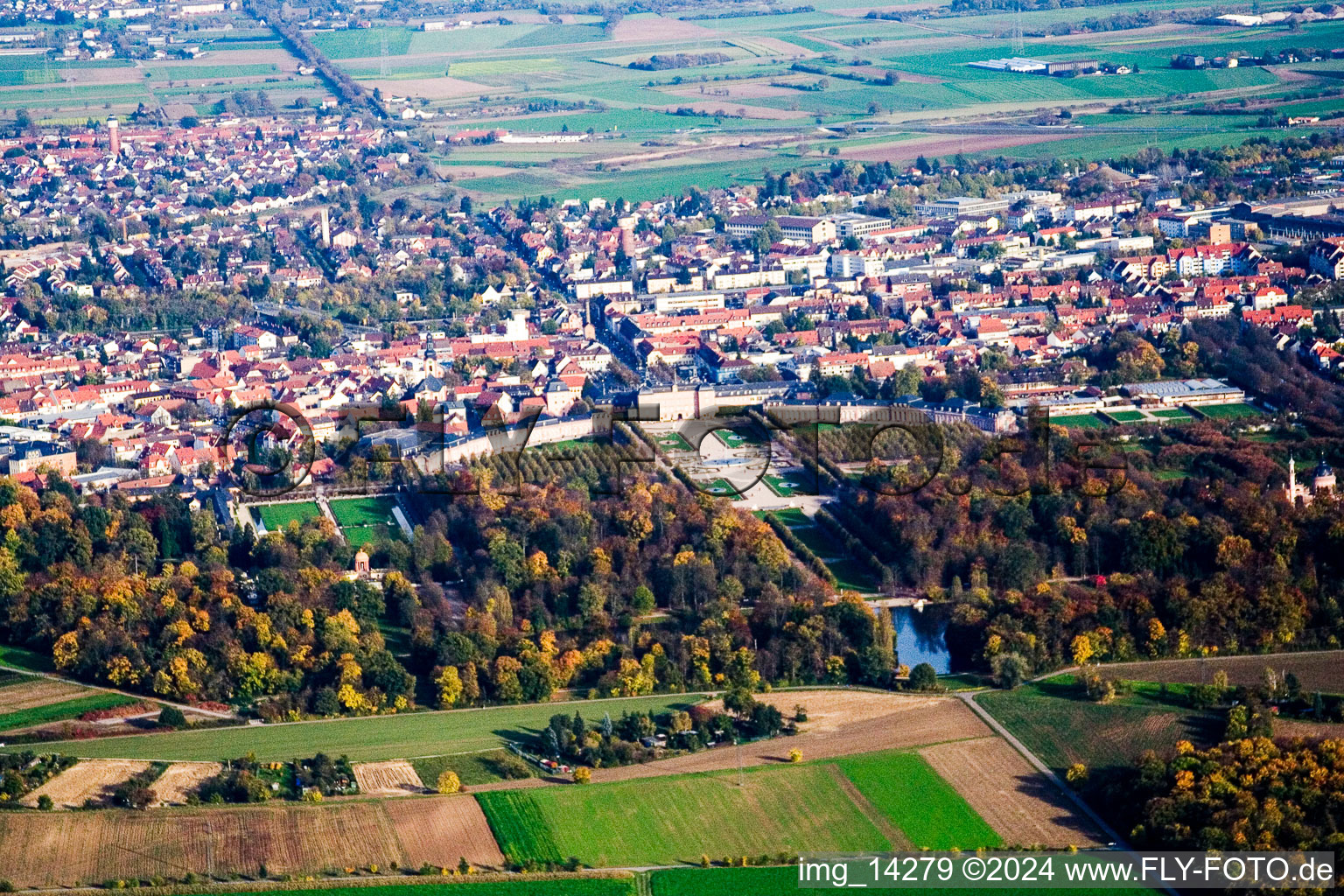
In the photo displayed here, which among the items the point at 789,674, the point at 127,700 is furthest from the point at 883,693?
the point at 127,700

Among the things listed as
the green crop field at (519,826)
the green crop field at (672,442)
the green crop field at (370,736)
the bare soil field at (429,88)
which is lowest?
the bare soil field at (429,88)

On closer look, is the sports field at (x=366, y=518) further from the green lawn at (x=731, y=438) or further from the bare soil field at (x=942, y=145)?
the bare soil field at (x=942, y=145)

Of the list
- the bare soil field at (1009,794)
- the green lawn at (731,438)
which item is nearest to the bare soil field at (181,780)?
the bare soil field at (1009,794)

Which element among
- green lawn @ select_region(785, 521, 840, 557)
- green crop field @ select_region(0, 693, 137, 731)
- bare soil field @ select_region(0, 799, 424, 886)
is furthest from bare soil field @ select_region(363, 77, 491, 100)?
bare soil field @ select_region(0, 799, 424, 886)

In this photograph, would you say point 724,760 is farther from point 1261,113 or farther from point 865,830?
point 1261,113

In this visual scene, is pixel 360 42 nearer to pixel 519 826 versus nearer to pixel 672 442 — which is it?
pixel 672 442

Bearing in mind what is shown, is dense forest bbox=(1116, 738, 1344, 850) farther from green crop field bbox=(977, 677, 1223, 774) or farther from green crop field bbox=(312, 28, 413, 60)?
green crop field bbox=(312, 28, 413, 60)
